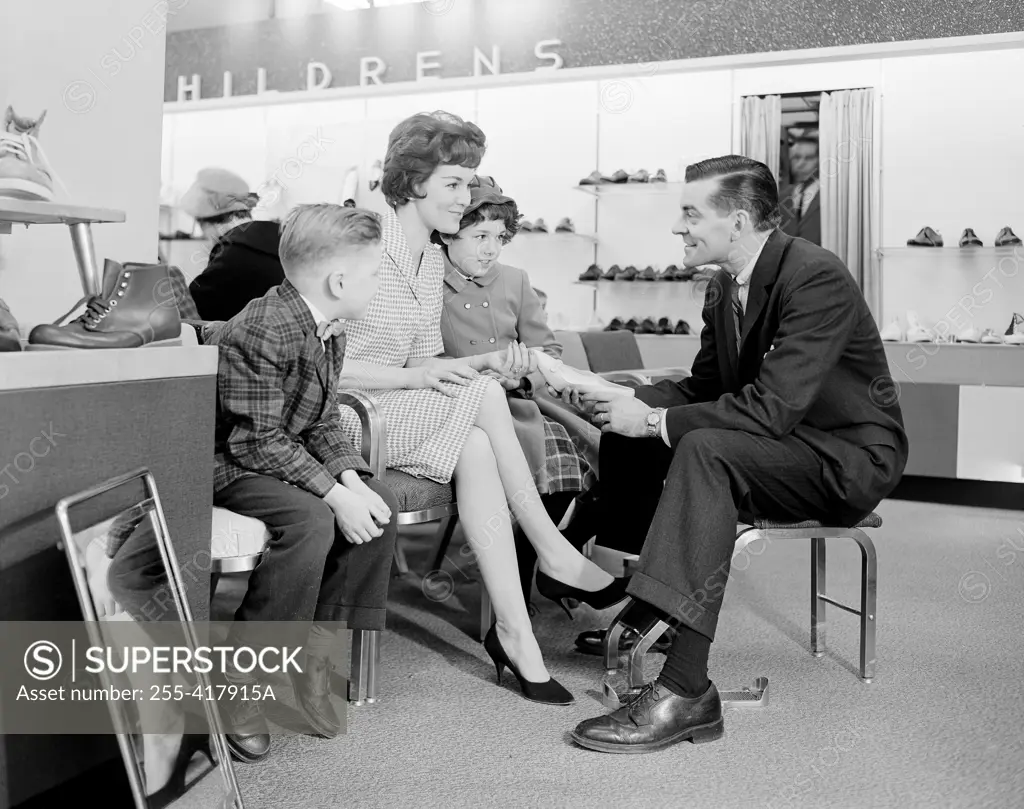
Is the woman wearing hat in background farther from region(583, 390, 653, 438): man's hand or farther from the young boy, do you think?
the young boy

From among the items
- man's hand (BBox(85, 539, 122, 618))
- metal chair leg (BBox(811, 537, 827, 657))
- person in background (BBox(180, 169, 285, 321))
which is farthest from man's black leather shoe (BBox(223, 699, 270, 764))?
metal chair leg (BBox(811, 537, 827, 657))

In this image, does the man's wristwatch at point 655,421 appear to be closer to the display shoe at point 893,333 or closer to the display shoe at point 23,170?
→ the display shoe at point 23,170

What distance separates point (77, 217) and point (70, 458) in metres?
0.61

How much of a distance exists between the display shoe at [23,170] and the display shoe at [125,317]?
0.29 meters

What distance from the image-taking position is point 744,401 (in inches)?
95.4

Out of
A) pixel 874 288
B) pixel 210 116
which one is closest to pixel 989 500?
pixel 874 288

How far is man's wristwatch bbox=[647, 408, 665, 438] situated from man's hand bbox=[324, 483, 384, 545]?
29.4 inches

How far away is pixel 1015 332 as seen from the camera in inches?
228

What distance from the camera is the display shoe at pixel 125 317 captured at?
A: 163 centimetres

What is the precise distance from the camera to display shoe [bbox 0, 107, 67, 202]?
1.91m

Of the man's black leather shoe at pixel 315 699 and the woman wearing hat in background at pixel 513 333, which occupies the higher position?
the woman wearing hat in background at pixel 513 333

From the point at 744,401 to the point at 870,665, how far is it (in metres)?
0.83

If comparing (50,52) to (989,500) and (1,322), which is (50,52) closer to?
(1,322)

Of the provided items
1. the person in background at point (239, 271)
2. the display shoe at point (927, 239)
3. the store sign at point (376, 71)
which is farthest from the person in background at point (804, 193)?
the person in background at point (239, 271)
